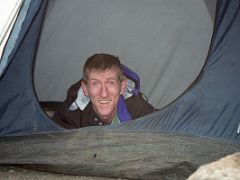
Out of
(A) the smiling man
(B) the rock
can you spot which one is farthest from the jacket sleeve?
(B) the rock

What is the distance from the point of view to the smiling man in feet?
12.5

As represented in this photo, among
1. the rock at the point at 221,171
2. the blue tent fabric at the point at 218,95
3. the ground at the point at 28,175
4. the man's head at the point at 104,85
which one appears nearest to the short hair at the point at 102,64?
the man's head at the point at 104,85

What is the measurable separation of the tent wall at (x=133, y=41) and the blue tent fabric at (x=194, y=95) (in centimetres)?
59

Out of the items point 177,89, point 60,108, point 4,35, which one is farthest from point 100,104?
point 4,35

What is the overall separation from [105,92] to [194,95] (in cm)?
66

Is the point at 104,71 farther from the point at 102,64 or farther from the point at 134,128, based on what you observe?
the point at 134,128

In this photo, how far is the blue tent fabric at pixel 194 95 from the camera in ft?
11.1

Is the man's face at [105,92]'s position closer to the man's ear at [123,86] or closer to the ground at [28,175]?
the man's ear at [123,86]

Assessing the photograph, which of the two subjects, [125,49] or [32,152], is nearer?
[32,152]

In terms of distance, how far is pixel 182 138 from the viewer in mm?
3457

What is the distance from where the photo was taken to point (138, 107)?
3.83m

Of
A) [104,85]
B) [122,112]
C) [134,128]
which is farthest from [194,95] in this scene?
[104,85]

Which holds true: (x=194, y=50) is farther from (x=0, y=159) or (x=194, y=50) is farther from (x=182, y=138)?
(x=0, y=159)

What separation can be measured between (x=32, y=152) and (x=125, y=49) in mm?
1200
